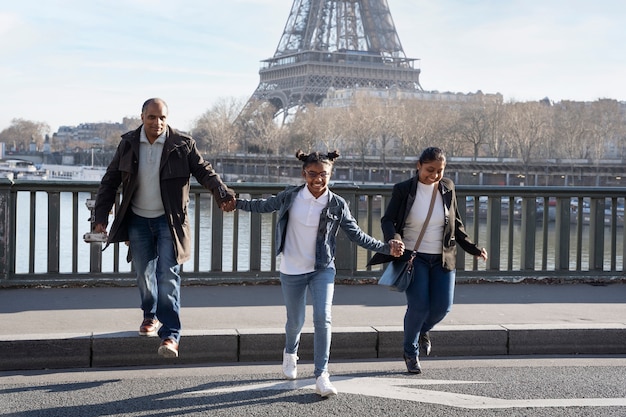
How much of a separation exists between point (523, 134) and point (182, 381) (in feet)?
264

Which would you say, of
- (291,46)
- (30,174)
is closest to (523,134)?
(291,46)

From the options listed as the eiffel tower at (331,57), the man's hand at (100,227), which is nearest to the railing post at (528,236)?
the man's hand at (100,227)

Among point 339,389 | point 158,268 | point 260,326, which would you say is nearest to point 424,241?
point 339,389

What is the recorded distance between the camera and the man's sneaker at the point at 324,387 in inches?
207

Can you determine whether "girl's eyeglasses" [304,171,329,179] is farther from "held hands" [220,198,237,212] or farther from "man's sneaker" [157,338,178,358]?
"man's sneaker" [157,338,178,358]

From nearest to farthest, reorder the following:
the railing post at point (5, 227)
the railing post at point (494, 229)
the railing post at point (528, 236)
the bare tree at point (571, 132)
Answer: the railing post at point (5, 227) → the railing post at point (494, 229) → the railing post at point (528, 236) → the bare tree at point (571, 132)

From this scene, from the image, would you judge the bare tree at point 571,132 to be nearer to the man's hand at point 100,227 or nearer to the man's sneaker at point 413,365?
the man's sneaker at point 413,365

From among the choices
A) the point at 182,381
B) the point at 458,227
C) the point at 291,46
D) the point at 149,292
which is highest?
the point at 291,46

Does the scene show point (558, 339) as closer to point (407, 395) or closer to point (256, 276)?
point (407, 395)

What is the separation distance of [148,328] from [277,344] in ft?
2.97

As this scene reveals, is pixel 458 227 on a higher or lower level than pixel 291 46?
lower

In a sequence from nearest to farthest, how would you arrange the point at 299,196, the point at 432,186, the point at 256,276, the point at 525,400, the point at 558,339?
the point at 525,400 < the point at 299,196 < the point at 432,186 < the point at 558,339 < the point at 256,276

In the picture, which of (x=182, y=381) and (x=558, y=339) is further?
(x=558, y=339)

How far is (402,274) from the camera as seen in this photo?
5914 mm
